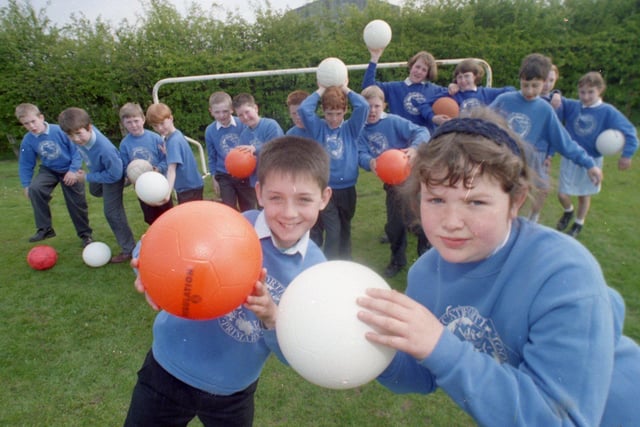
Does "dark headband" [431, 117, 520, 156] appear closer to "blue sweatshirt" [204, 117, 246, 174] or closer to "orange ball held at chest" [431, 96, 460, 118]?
"orange ball held at chest" [431, 96, 460, 118]

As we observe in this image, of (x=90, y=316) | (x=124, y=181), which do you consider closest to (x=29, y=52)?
(x=124, y=181)

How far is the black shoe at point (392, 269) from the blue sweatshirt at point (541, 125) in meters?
2.13

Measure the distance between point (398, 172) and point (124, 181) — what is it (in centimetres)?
394

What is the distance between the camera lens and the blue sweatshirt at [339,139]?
4.91m

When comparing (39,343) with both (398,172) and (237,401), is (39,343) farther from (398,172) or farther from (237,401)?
(398,172)

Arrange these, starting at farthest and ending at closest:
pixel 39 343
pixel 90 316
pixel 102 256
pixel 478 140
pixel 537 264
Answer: pixel 102 256 < pixel 90 316 < pixel 39 343 < pixel 478 140 < pixel 537 264

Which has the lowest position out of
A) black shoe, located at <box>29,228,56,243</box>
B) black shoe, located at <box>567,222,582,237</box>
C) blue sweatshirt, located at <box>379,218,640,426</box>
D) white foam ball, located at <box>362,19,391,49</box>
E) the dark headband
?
black shoe, located at <box>567,222,582,237</box>

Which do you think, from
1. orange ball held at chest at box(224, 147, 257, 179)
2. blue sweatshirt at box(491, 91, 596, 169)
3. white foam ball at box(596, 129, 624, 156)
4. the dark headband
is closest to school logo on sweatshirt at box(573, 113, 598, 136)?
white foam ball at box(596, 129, 624, 156)

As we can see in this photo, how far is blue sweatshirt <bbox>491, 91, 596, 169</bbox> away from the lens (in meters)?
4.74

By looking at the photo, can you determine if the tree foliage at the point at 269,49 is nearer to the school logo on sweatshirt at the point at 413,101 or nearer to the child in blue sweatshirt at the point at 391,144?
the school logo on sweatshirt at the point at 413,101

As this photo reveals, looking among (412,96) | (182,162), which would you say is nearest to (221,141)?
(182,162)

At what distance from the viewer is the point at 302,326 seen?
1393mm

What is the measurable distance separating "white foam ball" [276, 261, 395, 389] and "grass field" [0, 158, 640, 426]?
6.05ft

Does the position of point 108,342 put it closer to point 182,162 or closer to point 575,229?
point 182,162
